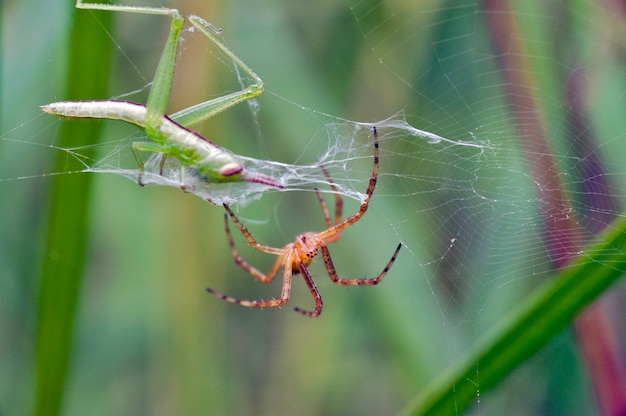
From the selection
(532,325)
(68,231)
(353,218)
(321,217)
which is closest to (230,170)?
(68,231)

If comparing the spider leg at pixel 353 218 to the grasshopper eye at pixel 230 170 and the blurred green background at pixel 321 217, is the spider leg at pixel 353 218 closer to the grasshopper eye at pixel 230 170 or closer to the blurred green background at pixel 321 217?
the blurred green background at pixel 321 217

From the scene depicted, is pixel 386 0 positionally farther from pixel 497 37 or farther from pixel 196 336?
pixel 196 336

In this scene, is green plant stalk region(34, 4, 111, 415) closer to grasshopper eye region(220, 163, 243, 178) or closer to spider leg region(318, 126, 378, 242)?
grasshopper eye region(220, 163, 243, 178)

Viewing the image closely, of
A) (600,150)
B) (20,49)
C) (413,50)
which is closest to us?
(600,150)

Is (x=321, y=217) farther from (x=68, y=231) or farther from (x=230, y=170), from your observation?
(x=230, y=170)

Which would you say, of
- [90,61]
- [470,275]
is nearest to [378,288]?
[470,275]

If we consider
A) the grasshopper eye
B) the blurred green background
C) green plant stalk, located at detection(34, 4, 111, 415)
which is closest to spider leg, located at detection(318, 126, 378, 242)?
the blurred green background

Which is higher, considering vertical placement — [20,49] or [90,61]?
[20,49]
